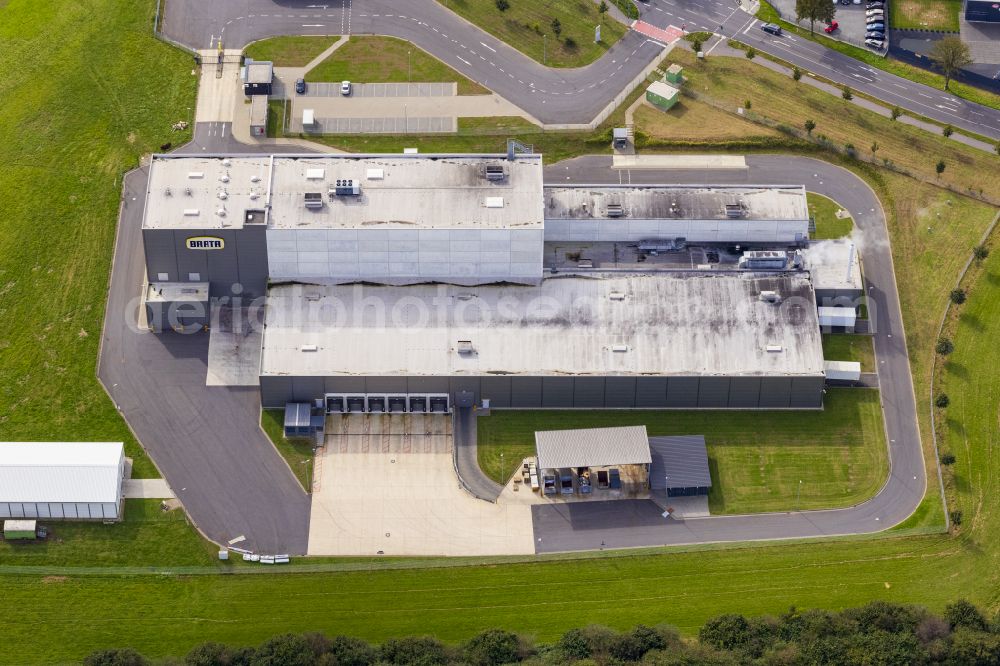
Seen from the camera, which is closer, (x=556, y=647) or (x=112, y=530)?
(x=556, y=647)

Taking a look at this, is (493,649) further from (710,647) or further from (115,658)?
(115,658)

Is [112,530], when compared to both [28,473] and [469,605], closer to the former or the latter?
[28,473]

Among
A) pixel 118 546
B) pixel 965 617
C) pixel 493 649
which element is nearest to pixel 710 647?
pixel 493 649

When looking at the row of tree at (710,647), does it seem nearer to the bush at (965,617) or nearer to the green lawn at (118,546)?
the bush at (965,617)

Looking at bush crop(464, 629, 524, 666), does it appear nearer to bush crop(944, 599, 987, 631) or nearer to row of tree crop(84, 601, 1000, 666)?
row of tree crop(84, 601, 1000, 666)

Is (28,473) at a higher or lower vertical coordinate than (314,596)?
higher

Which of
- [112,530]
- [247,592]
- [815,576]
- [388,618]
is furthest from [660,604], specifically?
[112,530]
